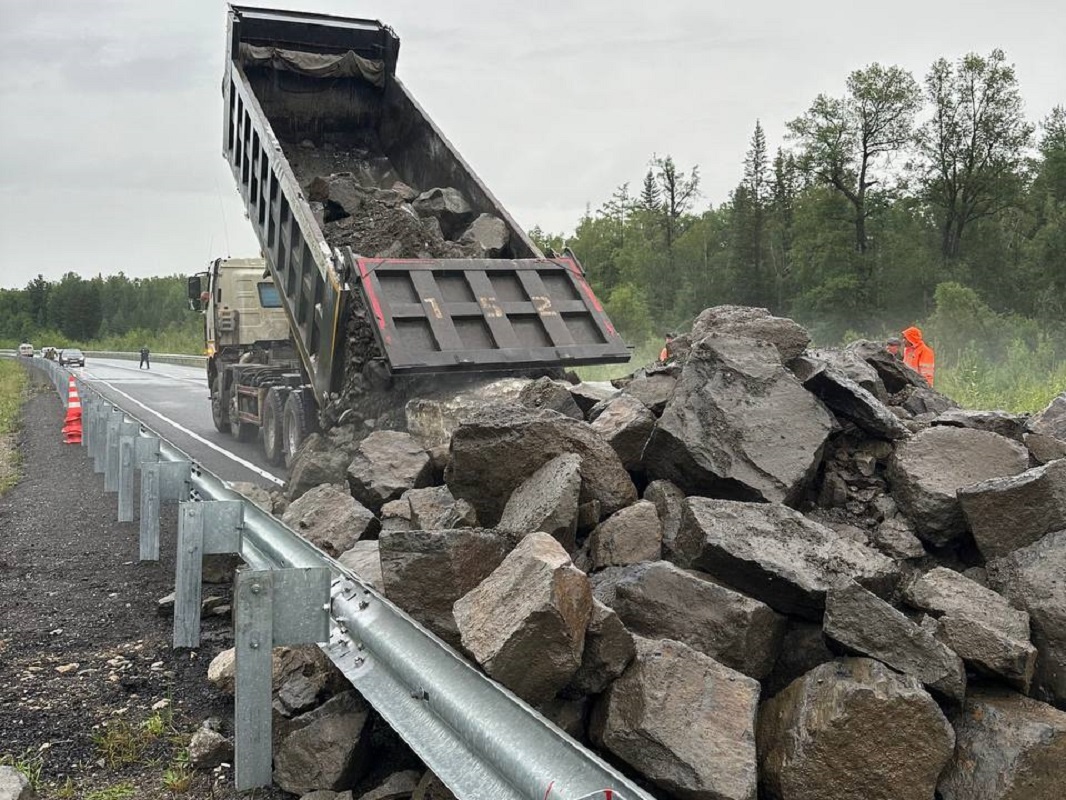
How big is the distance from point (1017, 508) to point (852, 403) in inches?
41.4

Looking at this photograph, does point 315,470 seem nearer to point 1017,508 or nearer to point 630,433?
point 630,433

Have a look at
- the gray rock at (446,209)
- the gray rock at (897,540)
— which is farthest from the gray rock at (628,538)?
the gray rock at (446,209)

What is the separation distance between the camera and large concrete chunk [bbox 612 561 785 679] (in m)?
3.36

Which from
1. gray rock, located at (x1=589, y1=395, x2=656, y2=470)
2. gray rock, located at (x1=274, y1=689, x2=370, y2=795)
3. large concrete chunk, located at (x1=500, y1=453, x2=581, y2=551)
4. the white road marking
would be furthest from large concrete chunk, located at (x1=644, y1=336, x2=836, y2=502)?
the white road marking

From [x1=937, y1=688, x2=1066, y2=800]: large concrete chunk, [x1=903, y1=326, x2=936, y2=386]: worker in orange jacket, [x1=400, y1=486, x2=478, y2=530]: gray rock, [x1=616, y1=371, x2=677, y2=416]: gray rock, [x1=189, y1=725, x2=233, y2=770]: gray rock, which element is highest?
[x1=903, y1=326, x2=936, y2=386]: worker in orange jacket

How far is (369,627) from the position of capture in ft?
10.2

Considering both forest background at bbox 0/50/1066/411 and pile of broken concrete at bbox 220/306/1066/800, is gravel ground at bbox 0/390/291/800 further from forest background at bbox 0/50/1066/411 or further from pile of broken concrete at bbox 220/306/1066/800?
forest background at bbox 0/50/1066/411

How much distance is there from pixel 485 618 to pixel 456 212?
756cm

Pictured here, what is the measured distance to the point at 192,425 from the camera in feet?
60.6

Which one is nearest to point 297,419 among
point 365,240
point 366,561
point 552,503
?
point 365,240

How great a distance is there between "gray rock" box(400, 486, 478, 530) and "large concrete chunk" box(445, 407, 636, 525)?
117 millimetres

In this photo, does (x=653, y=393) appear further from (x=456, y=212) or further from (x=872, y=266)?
(x=872, y=266)

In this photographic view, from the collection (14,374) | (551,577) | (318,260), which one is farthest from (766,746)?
(14,374)

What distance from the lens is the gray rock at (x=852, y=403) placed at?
15.5ft
